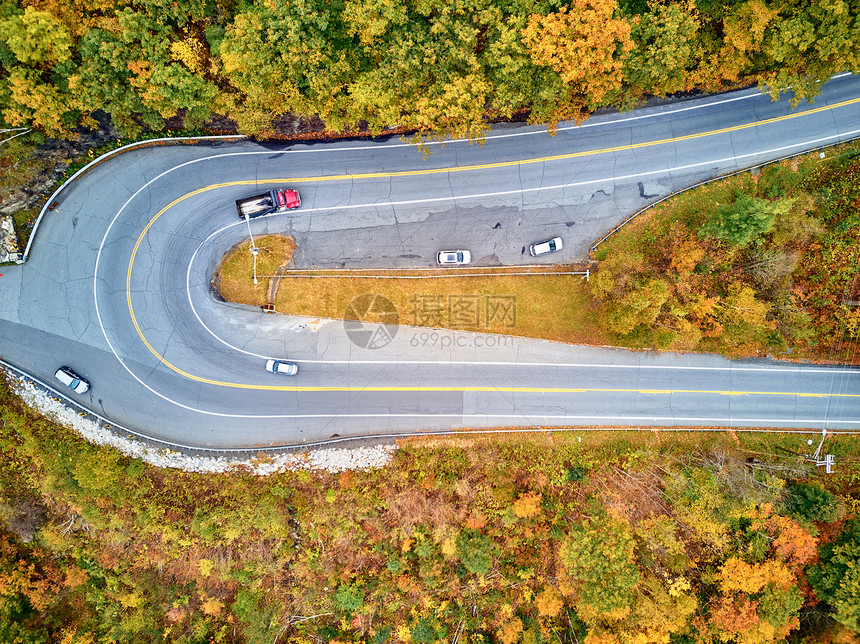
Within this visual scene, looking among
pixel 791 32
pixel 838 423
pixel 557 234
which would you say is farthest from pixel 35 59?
pixel 838 423

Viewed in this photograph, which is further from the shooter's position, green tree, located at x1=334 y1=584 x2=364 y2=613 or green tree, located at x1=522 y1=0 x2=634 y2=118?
green tree, located at x1=334 y1=584 x2=364 y2=613

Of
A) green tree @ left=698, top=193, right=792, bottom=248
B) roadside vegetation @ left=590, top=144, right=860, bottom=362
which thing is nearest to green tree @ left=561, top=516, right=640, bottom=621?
roadside vegetation @ left=590, top=144, right=860, bottom=362

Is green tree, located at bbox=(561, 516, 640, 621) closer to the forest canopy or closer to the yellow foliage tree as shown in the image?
the yellow foliage tree

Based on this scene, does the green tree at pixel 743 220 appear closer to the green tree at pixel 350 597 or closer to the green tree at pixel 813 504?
the green tree at pixel 813 504

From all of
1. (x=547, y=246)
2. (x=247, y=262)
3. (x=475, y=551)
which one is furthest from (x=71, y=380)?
(x=547, y=246)

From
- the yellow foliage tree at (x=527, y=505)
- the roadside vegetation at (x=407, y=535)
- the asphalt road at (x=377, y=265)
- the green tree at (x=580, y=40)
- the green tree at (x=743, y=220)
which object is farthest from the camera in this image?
the asphalt road at (x=377, y=265)

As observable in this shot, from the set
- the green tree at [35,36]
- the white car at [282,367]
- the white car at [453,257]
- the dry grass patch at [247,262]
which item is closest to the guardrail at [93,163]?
the green tree at [35,36]

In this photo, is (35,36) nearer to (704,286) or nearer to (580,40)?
(580,40)
